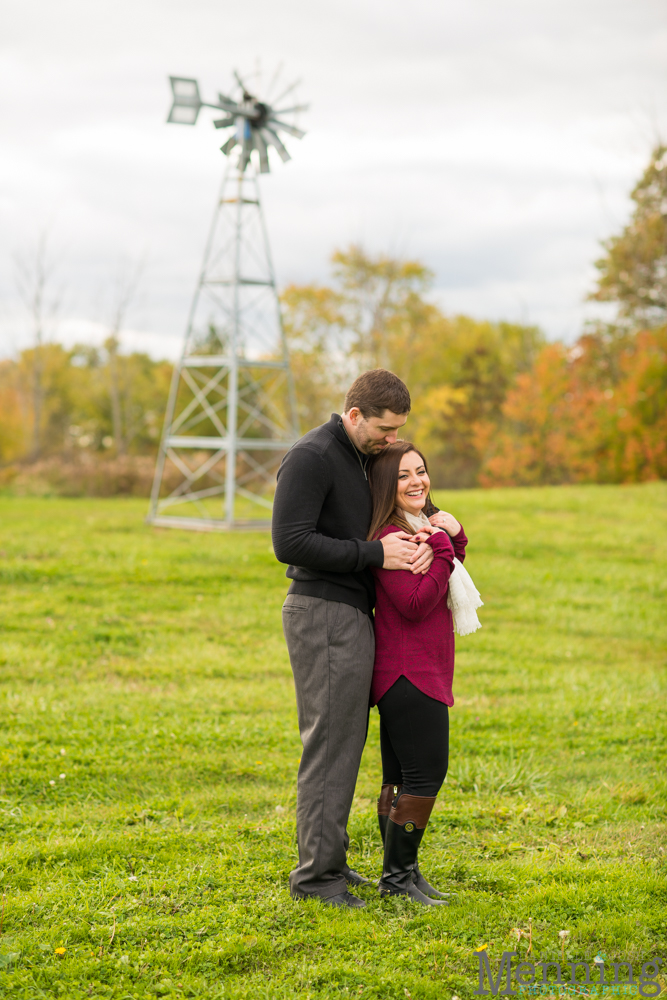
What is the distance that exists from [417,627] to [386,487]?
1.84 ft

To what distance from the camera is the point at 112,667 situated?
666 centimetres

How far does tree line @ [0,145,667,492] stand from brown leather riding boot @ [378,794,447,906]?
17.9 metres

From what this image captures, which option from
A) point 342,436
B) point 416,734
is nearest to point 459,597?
point 416,734

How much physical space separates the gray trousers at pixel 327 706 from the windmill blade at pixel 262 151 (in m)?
10.6

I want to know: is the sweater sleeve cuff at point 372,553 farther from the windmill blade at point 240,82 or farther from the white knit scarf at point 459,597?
the windmill blade at point 240,82

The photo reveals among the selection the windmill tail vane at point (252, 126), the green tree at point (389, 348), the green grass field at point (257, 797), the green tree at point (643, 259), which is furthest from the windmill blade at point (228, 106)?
the green tree at point (389, 348)

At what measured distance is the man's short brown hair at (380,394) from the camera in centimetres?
317

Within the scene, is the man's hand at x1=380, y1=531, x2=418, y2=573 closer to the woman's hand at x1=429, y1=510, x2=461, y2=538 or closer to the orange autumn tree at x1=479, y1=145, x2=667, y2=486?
the woman's hand at x1=429, y1=510, x2=461, y2=538

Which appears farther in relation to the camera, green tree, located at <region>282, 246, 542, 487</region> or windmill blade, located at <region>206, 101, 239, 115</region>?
green tree, located at <region>282, 246, 542, 487</region>

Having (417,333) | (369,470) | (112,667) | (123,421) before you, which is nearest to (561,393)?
(417,333)

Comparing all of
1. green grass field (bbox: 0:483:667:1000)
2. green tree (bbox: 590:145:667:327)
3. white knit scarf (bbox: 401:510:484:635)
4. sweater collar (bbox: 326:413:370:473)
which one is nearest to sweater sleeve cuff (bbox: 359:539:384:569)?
white knit scarf (bbox: 401:510:484:635)

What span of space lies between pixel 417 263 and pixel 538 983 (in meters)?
37.7

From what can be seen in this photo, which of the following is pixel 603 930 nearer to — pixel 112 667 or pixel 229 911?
pixel 229 911

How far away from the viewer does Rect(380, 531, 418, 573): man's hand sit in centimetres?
313
